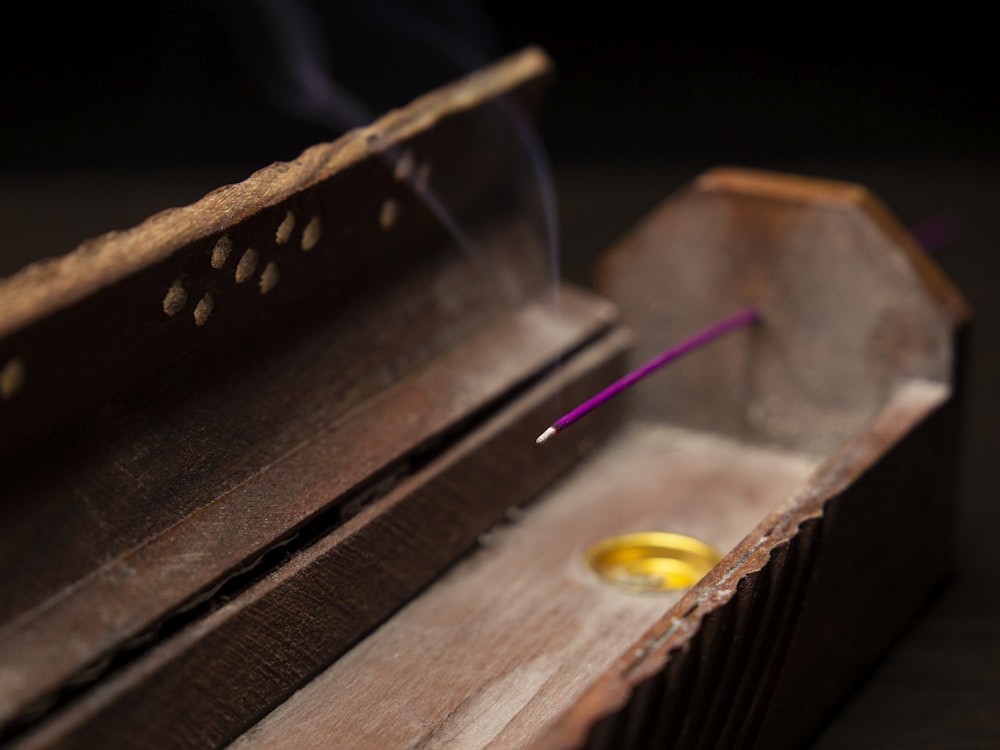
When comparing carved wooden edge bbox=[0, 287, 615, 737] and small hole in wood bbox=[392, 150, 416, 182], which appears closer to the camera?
carved wooden edge bbox=[0, 287, 615, 737]

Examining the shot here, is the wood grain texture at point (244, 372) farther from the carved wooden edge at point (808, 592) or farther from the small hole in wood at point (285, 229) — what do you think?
the carved wooden edge at point (808, 592)

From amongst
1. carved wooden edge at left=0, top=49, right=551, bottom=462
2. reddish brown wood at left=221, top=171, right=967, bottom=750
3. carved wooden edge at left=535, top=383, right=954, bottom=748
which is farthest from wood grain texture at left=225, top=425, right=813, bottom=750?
carved wooden edge at left=0, top=49, right=551, bottom=462

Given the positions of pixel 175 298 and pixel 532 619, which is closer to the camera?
pixel 175 298

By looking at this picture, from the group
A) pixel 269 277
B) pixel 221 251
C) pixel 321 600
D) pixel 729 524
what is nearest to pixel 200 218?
pixel 221 251

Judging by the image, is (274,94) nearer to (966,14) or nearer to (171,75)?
(171,75)

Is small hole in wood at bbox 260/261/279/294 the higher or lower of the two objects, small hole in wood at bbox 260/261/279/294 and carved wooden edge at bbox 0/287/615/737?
the higher

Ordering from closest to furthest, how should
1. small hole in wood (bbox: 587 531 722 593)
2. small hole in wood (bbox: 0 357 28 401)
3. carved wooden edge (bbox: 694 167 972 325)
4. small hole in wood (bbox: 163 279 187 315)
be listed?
small hole in wood (bbox: 0 357 28 401) → small hole in wood (bbox: 163 279 187 315) → small hole in wood (bbox: 587 531 722 593) → carved wooden edge (bbox: 694 167 972 325)

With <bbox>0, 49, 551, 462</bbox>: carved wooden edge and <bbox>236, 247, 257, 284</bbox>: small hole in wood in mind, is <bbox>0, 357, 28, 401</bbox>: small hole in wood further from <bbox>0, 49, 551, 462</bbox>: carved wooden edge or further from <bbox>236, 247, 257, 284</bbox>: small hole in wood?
<bbox>236, 247, 257, 284</bbox>: small hole in wood

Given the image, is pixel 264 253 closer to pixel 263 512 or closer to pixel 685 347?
pixel 263 512
